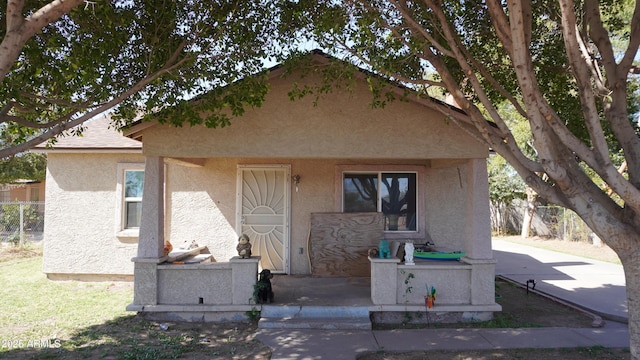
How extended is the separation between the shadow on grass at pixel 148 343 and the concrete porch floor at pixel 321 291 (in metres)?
0.99

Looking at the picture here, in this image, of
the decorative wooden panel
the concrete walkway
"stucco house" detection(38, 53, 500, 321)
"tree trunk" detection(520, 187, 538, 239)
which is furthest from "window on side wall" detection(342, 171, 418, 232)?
"tree trunk" detection(520, 187, 538, 239)

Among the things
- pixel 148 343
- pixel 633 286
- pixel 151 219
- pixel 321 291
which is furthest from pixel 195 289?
pixel 633 286

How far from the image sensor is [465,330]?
6.76m

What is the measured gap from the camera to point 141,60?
6.76m

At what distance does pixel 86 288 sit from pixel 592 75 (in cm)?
1062

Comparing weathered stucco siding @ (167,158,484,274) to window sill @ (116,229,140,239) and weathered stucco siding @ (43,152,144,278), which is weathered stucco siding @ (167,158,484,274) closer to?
window sill @ (116,229,140,239)

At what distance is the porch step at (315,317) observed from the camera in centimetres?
671

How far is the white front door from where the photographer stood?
9797 mm

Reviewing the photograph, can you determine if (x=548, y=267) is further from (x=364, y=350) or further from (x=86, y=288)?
(x=86, y=288)

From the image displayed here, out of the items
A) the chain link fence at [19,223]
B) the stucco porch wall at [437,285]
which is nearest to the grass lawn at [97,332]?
the stucco porch wall at [437,285]

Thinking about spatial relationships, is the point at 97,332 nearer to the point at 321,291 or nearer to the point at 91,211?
the point at 321,291

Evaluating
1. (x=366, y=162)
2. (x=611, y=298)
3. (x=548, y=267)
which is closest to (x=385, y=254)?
(x=366, y=162)

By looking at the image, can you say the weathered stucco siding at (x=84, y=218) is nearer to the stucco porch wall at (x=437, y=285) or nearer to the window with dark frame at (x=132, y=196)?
the window with dark frame at (x=132, y=196)

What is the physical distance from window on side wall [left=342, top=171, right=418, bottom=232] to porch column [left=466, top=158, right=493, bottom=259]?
2.31m
